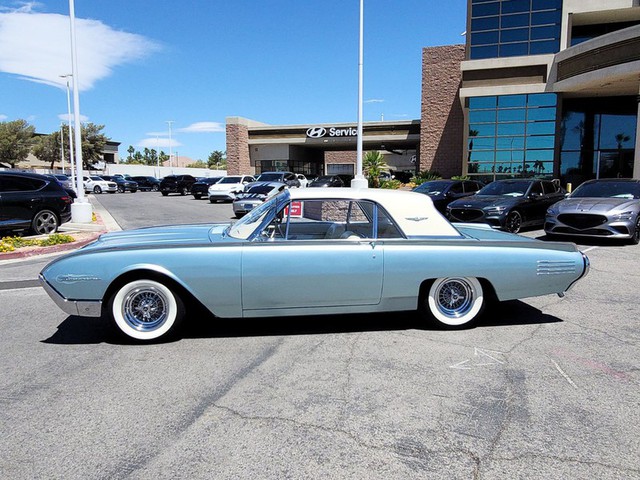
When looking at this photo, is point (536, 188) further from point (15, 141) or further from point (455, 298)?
point (15, 141)

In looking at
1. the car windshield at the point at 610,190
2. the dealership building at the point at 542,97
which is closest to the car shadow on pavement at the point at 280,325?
the car windshield at the point at 610,190

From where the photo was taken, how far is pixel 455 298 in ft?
16.5

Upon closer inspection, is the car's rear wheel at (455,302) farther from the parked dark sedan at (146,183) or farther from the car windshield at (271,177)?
the parked dark sedan at (146,183)

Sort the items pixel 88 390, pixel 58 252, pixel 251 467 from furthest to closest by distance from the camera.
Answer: pixel 58 252
pixel 88 390
pixel 251 467

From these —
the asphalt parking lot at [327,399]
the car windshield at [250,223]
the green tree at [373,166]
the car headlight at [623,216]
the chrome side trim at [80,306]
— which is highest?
the green tree at [373,166]

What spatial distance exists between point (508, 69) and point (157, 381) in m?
26.6

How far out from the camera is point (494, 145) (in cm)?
2670

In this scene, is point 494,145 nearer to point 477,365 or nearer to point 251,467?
point 477,365

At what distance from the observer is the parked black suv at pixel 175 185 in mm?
35344

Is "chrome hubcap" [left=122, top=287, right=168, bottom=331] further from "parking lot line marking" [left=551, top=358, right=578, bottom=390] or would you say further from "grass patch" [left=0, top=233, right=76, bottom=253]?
"grass patch" [left=0, top=233, right=76, bottom=253]

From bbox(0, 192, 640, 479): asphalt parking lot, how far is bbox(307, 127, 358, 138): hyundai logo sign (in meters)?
37.1

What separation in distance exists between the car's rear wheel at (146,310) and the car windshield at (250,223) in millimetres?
857

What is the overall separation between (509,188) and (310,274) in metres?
10.6

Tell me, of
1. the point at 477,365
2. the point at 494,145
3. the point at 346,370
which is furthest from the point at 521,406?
the point at 494,145
